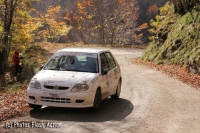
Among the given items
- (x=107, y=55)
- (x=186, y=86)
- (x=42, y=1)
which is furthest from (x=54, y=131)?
(x=42, y=1)

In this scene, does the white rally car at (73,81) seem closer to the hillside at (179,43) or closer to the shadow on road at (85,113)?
the shadow on road at (85,113)

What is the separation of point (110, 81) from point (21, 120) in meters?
3.51

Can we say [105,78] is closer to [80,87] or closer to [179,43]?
[80,87]

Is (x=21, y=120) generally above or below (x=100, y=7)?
below

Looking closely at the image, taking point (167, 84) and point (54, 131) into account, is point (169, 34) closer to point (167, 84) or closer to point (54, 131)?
point (167, 84)

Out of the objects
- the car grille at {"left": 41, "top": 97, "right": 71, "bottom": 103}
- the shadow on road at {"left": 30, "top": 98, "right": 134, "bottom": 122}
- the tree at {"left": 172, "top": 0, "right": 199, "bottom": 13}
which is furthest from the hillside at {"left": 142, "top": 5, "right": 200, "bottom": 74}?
the car grille at {"left": 41, "top": 97, "right": 71, "bottom": 103}

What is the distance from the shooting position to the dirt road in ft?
26.2

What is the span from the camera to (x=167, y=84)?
16031 millimetres

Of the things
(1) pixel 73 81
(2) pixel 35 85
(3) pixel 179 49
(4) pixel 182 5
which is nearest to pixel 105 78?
(1) pixel 73 81

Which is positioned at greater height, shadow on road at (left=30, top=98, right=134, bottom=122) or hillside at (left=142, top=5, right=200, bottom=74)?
hillside at (left=142, top=5, right=200, bottom=74)

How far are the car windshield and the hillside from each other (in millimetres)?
9717

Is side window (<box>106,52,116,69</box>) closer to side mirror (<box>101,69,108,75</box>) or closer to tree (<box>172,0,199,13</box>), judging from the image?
side mirror (<box>101,69,108,75</box>)

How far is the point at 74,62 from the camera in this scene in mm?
10383

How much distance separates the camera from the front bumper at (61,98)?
354 inches
